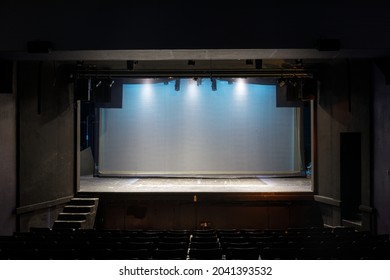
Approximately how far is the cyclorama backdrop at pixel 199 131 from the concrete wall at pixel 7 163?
7.68m

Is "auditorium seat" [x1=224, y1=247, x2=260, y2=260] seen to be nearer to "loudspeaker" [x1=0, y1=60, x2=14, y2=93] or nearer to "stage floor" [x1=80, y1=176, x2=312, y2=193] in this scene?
"loudspeaker" [x1=0, y1=60, x2=14, y2=93]

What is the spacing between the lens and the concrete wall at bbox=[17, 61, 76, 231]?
10391 mm

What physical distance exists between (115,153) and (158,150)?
1880mm

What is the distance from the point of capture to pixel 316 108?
12.4m

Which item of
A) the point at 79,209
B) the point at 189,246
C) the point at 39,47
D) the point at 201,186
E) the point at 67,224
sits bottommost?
the point at 67,224

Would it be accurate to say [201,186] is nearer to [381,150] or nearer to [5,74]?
[381,150]

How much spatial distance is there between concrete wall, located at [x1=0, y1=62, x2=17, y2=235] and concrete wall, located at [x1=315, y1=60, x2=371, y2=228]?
8.41 meters

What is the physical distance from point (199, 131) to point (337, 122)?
7351mm

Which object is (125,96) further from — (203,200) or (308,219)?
(308,219)

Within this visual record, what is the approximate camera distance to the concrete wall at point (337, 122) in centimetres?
1008

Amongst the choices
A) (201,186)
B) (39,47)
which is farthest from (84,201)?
(39,47)

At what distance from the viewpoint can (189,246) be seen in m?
6.52

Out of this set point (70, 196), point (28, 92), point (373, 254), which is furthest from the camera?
point (70, 196)

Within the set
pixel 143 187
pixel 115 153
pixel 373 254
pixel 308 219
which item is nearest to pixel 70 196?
pixel 143 187
